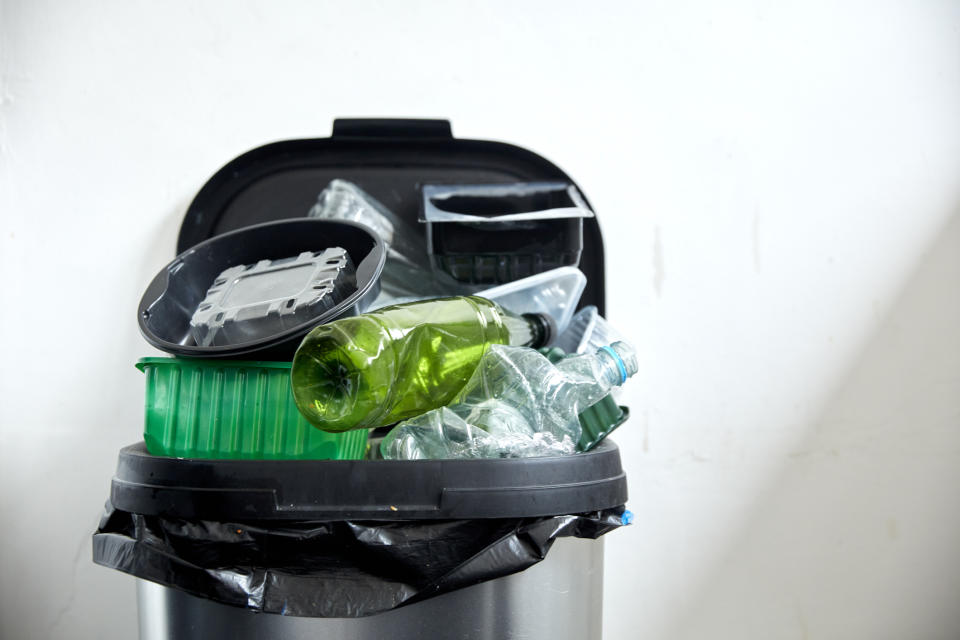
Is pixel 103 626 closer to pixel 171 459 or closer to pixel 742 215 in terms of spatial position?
pixel 171 459

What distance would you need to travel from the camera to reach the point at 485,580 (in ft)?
1.94

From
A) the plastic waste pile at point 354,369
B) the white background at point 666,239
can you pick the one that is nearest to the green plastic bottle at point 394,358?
the plastic waste pile at point 354,369

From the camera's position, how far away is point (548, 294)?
907mm

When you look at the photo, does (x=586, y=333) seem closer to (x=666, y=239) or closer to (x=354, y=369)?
(x=666, y=239)

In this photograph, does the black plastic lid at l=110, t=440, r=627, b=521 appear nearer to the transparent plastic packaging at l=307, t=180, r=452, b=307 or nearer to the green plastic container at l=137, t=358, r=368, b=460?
the green plastic container at l=137, t=358, r=368, b=460

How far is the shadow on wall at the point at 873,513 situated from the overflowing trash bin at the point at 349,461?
1.42 feet

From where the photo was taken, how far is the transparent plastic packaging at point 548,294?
87cm

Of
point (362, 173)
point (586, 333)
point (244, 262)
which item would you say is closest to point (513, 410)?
point (586, 333)

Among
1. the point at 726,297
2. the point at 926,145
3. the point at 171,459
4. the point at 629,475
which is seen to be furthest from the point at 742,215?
the point at 171,459

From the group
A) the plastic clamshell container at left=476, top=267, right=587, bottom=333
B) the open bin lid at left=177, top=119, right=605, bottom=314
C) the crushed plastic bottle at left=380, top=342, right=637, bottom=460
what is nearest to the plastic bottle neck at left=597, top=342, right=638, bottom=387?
the crushed plastic bottle at left=380, top=342, right=637, bottom=460

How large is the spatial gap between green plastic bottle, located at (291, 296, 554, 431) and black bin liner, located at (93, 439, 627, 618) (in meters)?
0.05

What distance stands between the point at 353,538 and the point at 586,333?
0.41m

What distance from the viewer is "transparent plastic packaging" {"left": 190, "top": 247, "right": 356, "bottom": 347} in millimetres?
673

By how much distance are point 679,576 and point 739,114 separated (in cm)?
69
